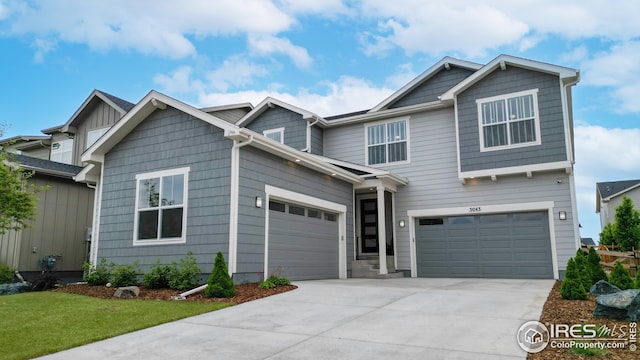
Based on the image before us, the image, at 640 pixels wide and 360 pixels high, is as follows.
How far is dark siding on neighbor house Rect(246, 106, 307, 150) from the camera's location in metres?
16.3

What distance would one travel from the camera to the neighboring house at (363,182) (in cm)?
1033

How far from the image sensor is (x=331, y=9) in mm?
14555

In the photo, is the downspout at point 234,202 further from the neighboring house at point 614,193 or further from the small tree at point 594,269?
the neighboring house at point 614,193

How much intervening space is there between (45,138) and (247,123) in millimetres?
9303

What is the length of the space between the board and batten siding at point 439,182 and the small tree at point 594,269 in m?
4.36

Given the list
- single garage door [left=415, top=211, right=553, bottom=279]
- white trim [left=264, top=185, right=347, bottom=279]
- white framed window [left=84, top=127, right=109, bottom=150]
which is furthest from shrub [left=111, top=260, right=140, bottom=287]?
white framed window [left=84, top=127, right=109, bottom=150]

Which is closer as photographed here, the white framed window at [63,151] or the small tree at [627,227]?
the white framed window at [63,151]

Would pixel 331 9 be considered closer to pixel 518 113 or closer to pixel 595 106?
pixel 518 113

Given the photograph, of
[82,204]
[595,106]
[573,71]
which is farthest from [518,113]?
[82,204]

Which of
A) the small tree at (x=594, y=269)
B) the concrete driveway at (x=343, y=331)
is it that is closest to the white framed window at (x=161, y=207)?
the concrete driveway at (x=343, y=331)

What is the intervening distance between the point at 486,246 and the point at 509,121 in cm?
377

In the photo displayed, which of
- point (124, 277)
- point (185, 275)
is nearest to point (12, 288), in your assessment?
point (124, 277)

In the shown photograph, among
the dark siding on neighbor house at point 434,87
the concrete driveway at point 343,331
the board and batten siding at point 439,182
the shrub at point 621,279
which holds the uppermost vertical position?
the dark siding on neighbor house at point 434,87

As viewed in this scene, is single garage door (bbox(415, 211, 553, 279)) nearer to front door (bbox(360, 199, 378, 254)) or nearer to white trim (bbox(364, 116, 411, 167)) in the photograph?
front door (bbox(360, 199, 378, 254))
